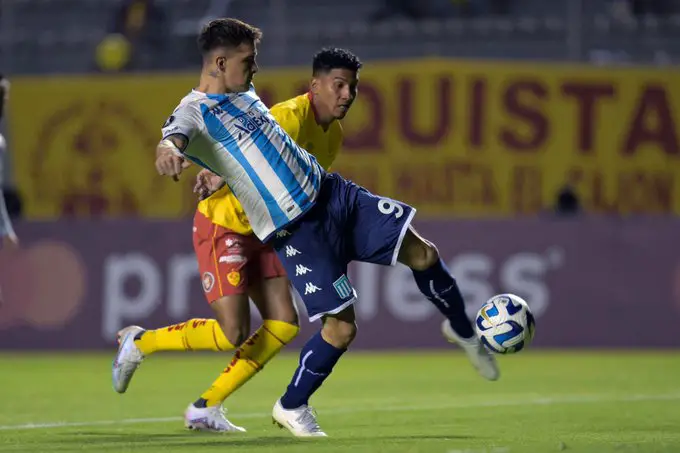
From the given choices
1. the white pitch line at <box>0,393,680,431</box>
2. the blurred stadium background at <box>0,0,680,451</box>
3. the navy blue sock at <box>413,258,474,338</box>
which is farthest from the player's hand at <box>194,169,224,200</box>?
the blurred stadium background at <box>0,0,680,451</box>

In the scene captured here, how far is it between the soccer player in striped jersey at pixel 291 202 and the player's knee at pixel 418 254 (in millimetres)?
114

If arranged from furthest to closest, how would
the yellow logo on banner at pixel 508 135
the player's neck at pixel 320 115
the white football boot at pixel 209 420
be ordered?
the yellow logo on banner at pixel 508 135
the player's neck at pixel 320 115
the white football boot at pixel 209 420

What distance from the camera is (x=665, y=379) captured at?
11.4m

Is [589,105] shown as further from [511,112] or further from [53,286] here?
[53,286]

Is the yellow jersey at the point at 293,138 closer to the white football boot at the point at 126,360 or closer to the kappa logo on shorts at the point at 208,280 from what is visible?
the kappa logo on shorts at the point at 208,280

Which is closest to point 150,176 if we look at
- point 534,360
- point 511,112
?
point 511,112

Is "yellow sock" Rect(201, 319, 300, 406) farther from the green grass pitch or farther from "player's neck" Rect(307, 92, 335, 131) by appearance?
"player's neck" Rect(307, 92, 335, 131)

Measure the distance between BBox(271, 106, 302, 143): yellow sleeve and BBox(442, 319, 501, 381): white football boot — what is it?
4.66 ft

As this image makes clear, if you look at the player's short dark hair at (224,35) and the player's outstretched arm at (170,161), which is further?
the player's short dark hair at (224,35)

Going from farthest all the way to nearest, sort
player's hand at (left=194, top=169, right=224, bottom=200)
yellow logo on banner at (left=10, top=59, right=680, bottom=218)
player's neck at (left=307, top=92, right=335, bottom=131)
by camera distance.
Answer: yellow logo on banner at (left=10, top=59, right=680, bottom=218)
player's neck at (left=307, top=92, right=335, bottom=131)
player's hand at (left=194, top=169, right=224, bottom=200)

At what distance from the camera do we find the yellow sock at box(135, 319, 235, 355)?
25.1ft

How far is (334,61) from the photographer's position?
7574 mm

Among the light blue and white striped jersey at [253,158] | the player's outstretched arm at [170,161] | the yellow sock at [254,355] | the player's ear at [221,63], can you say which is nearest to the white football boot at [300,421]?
the yellow sock at [254,355]

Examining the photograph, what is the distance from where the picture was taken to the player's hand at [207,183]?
286 inches
